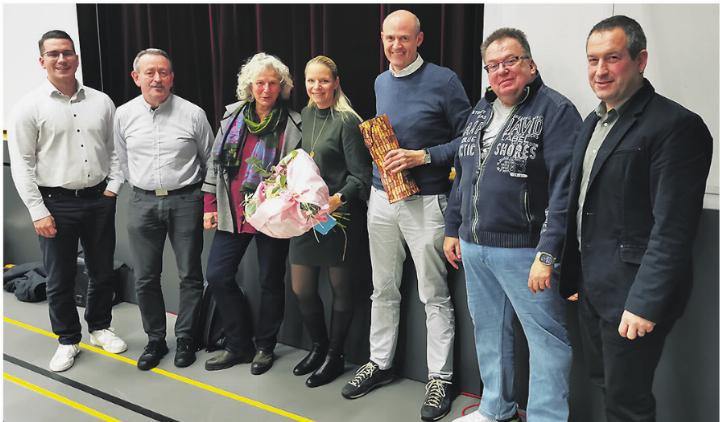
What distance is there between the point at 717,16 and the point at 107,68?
4350 mm

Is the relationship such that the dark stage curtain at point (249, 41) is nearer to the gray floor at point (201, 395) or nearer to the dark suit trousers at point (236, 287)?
the dark suit trousers at point (236, 287)

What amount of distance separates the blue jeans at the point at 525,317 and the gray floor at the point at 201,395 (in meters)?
0.54

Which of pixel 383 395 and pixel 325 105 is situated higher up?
pixel 325 105

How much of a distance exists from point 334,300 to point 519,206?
1.19 meters

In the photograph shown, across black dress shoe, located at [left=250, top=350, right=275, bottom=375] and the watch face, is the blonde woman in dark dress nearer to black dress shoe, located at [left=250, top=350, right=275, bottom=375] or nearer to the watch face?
black dress shoe, located at [left=250, top=350, right=275, bottom=375]

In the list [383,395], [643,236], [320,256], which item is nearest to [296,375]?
[383,395]

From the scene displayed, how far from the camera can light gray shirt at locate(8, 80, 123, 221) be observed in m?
3.11

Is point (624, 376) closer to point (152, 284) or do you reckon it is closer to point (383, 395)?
point (383, 395)

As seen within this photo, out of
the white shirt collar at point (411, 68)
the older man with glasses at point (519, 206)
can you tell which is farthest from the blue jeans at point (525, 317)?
the white shirt collar at point (411, 68)

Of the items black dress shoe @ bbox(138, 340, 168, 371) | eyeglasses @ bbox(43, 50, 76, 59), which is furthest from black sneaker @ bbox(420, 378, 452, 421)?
eyeglasses @ bbox(43, 50, 76, 59)

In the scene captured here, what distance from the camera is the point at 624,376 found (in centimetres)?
188

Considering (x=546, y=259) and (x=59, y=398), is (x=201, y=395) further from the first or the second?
(x=546, y=259)

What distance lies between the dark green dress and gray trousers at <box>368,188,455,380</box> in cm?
11

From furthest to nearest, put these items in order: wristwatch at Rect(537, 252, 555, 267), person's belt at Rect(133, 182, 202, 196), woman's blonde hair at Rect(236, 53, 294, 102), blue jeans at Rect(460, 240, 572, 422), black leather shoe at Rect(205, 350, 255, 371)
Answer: black leather shoe at Rect(205, 350, 255, 371) < person's belt at Rect(133, 182, 202, 196) < woman's blonde hair at Rect(236, 53, 294, 102) < blue jeans at Rect(460, 240, 572, 422) < wristwatch at Rect(537, 252, 555, 267)
